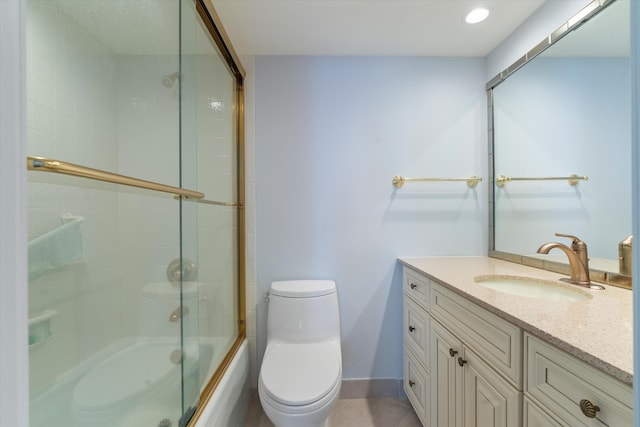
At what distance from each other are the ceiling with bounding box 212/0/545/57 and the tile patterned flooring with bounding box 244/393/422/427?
7.07 feet

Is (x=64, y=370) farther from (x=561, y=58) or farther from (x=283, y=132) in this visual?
(x=561, y=58)

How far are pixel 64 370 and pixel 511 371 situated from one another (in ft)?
4.50

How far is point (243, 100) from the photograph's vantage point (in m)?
1.68

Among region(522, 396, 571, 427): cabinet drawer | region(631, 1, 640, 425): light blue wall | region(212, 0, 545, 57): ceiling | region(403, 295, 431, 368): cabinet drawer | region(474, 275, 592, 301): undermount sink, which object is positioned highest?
region(212, 0, 545, 57): ceiling

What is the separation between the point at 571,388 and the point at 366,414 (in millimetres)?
1233

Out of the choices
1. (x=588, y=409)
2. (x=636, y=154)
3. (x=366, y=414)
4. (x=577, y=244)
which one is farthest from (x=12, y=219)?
(x=366, y=414)

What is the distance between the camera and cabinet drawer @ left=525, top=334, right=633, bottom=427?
526 mm

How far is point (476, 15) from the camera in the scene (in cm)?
138

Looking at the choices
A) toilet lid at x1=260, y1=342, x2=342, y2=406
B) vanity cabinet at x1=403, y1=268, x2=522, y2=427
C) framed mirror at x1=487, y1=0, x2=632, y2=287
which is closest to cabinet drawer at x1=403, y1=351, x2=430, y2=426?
vanity cabinet at x1=403, y1=268, x2=522, y2=427

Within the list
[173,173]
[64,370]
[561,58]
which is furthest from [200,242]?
[561,58]

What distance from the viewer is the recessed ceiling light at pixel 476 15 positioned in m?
1.34

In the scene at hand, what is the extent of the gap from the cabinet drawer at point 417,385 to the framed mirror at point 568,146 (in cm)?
82

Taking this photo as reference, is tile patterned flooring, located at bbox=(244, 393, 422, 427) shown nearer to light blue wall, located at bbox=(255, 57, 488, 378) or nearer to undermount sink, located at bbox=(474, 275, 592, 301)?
light blue wall, located at bbox=(255, 57, 488, 378)

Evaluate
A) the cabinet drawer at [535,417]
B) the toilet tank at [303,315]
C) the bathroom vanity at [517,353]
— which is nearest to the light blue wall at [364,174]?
the toilet tank at [303,315]
